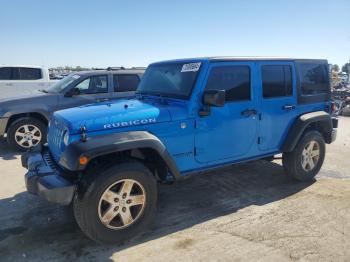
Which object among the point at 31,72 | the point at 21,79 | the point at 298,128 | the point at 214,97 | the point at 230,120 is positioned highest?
the point at 31,72

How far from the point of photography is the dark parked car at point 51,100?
7.15m

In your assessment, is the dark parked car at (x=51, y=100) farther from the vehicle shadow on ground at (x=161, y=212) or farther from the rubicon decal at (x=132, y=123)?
the rubicon decal at (x=132, y=123)

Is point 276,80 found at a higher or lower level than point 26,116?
higher

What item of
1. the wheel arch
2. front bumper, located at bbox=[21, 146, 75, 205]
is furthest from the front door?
the wheel arch

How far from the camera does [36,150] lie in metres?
4.32

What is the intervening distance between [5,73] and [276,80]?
31.7 ft

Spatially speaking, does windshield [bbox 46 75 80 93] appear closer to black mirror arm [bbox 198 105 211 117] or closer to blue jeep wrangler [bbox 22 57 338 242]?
blue jeep wrangler [bbox 22 57 338 242]

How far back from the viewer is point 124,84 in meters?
7.86

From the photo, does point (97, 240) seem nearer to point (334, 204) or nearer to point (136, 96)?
point (136, 96)

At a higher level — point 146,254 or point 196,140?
point 196,140

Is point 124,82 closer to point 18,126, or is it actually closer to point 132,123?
point 18,126

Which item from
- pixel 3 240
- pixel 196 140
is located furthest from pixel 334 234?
pixel 3 240

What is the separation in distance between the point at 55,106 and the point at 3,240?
4161 millimetres

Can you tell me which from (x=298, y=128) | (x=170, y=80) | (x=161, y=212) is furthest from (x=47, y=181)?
(x=298, y=128)
